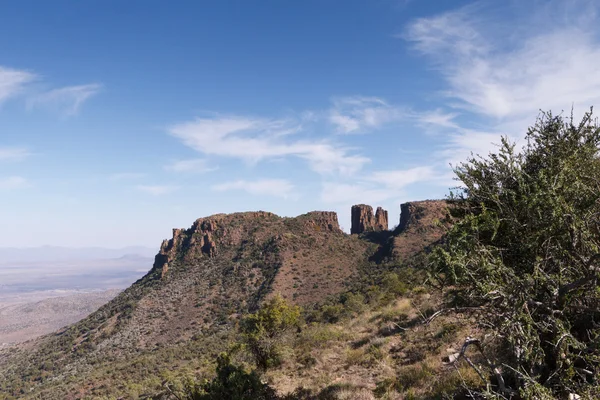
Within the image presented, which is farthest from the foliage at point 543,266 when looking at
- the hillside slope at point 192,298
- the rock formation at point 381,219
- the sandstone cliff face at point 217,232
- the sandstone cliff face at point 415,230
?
the rock formation at point 381,219

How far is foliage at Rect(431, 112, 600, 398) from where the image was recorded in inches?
258

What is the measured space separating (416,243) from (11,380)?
8955cm

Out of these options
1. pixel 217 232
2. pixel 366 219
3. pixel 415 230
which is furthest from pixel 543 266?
pixel 366 219

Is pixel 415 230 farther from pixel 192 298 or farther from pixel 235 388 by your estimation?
pixel 235 388

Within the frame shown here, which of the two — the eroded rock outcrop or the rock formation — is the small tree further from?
the rock formation

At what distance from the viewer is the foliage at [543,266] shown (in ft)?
21.5

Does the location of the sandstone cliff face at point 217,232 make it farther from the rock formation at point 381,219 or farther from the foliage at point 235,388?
the foliage at point 235,388

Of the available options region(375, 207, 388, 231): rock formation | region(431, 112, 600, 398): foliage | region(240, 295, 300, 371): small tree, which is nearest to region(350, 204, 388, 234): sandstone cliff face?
region(375, 207, 388, 231): rock formation

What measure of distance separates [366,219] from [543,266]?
407 ft

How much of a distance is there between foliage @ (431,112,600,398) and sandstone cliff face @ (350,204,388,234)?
392ft

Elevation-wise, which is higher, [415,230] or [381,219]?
→ [381,219]

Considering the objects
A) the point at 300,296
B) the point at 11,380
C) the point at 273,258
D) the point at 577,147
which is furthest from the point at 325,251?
the point at 577,147

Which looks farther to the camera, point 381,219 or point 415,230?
point 381,219

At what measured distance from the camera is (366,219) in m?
130
